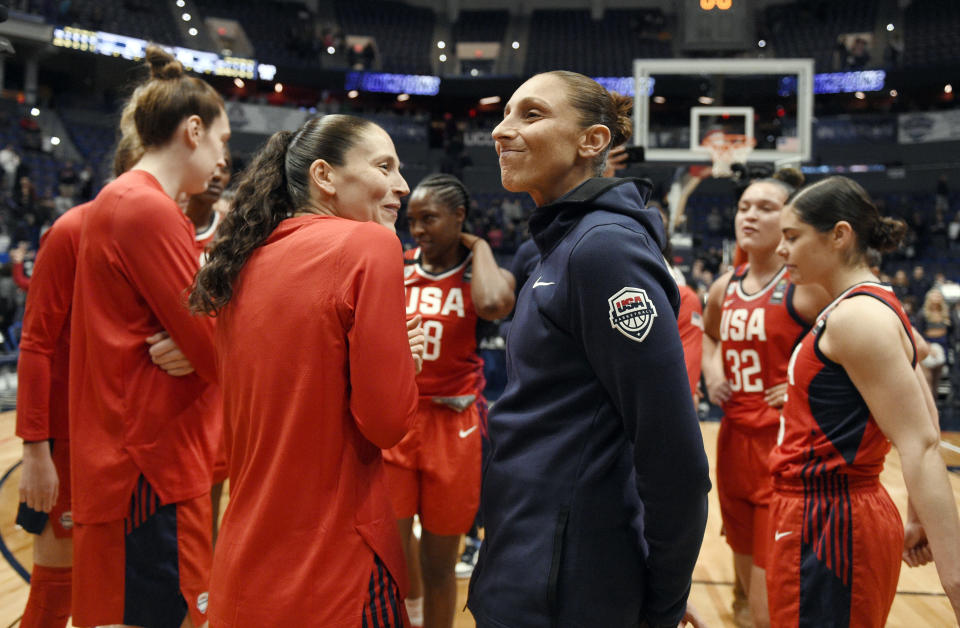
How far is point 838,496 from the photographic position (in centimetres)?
207

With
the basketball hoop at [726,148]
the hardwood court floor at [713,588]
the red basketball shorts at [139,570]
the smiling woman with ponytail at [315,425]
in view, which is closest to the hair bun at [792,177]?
the hardwood court floor at [713,588]

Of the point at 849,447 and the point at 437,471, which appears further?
the point at 437,471

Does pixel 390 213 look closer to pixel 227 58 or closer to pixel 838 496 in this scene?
pixel 838 496

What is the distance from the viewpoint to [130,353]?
1.86 meters

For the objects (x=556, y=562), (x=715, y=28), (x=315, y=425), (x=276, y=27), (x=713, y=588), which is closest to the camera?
(x=556, y=562)

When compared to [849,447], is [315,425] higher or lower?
higher

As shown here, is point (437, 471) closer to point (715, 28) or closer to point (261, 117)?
point (715, 28)

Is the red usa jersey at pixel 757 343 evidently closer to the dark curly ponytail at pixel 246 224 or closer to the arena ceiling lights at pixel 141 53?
the dark curly ponytail at pixel 246 224

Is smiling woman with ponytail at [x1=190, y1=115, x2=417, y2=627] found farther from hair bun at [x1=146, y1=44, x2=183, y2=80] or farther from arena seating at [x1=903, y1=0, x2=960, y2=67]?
arena seating at [x1=903, y1=0, x2=960, y2=67]

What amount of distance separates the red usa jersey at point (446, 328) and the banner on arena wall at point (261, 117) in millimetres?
18639

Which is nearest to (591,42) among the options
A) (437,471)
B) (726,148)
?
(726,148)

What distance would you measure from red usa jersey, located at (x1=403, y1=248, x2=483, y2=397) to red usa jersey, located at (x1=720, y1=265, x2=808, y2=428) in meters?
1.20

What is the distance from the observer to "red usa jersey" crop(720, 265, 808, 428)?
2947 mm

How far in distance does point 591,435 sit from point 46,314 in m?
1.95
